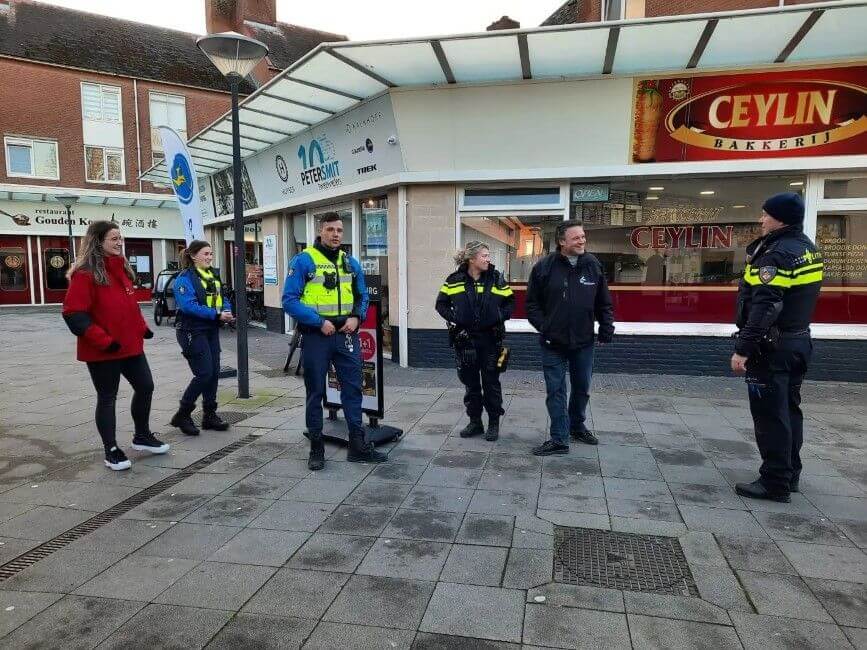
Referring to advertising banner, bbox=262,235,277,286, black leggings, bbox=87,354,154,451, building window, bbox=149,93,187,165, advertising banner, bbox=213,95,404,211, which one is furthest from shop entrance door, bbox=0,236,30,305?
black leggings, bbox=87,354,154,451

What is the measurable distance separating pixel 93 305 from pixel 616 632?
13.8ft

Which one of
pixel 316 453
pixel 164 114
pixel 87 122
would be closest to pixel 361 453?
pixel 316 453

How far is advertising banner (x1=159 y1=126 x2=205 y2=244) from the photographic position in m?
7.95

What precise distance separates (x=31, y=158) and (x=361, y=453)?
26.7 meters

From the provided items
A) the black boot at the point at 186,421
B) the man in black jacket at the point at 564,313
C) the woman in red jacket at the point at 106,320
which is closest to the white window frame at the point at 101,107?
the black boot at the point at 186,421

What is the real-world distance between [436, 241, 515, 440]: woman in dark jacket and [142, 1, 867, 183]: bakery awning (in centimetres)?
287

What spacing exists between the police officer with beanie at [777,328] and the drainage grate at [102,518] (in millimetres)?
4180

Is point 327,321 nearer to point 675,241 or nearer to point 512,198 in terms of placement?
point 512,198

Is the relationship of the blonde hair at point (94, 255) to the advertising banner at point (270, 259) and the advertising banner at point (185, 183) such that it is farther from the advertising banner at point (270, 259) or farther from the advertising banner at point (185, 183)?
the advertising banner at point (270, 259)

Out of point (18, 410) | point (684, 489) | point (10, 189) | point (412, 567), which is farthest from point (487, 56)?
point (10, 189)

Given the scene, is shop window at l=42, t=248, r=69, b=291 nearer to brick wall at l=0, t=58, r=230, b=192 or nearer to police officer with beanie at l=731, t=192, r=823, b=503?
brick wall at l=0, t=58, r=230, b=192

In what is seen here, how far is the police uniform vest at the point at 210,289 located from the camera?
5.63m

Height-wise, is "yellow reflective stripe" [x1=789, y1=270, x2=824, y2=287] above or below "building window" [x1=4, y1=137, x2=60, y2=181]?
below

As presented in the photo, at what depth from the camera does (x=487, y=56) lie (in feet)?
23.3
